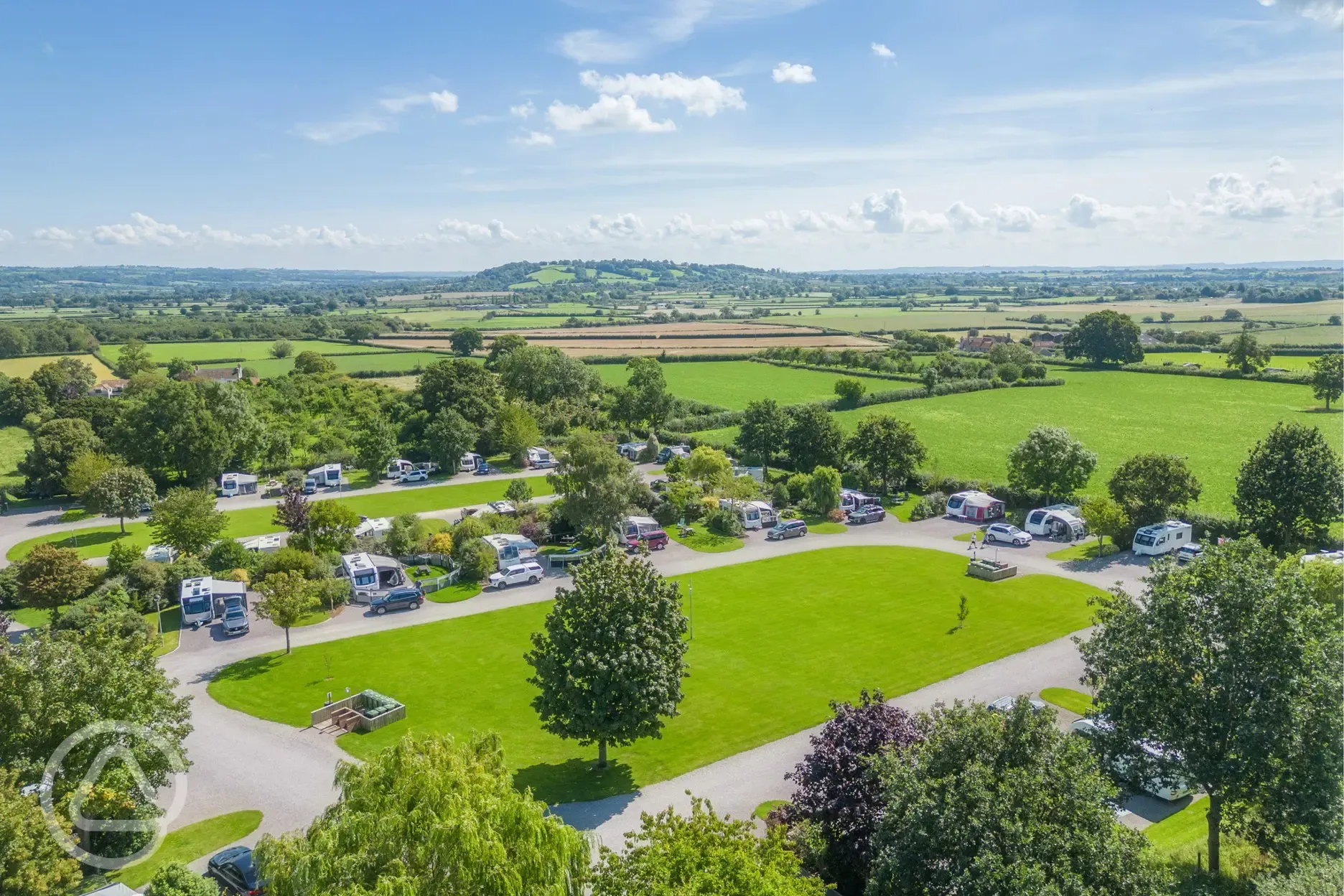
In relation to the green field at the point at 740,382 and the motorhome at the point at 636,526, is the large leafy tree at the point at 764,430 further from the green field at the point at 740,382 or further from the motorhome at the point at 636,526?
the green field at the point at 740,382

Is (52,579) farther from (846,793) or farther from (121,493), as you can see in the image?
(846,793)

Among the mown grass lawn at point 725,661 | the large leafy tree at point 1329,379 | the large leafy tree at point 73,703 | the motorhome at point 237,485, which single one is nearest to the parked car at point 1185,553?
the mown grass lawn at point 725,661

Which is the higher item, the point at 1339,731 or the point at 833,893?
the point at 1339,731

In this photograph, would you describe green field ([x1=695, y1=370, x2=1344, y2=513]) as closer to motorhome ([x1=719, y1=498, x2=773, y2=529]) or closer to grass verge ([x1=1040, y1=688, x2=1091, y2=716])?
motorhome ([x1=719, y1=498, x2=773, y2=529])

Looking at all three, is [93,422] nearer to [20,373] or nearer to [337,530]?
[337,530]

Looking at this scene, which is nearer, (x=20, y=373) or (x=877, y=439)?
(x=877, y=439)

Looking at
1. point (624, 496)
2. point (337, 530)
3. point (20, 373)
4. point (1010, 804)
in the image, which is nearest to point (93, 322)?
point (20, 373)

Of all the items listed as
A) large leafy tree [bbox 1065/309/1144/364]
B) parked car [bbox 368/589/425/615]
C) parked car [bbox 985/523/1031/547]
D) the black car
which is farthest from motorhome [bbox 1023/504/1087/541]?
large leafy tree [bbox 1065/309/1144/364]
